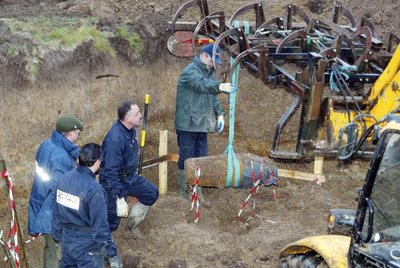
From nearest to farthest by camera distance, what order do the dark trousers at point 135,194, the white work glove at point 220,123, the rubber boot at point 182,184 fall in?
the dark trousers at point 135,194 < the white work glove at point 220,123 < the rubber boot at point 182,184

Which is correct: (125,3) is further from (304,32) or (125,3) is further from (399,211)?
(399,211)

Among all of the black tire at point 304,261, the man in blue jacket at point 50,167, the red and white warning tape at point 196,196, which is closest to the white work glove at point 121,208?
the man in blue jacket at point 50,167

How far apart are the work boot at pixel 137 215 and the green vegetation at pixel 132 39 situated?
3.37 metres

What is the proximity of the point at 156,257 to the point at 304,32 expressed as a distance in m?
3.25

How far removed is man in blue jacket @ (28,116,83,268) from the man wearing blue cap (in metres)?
2.24

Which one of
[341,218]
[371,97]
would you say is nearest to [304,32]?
[371,97]

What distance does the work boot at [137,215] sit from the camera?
7.12m

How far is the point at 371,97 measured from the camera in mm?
5902

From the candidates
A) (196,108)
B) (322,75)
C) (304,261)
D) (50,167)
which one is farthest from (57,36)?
(304,261)

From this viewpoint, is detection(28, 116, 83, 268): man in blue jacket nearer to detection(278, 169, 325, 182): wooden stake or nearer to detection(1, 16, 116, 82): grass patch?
detection(1, 16, 116, 82): grass patch

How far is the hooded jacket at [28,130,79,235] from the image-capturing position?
5637mm

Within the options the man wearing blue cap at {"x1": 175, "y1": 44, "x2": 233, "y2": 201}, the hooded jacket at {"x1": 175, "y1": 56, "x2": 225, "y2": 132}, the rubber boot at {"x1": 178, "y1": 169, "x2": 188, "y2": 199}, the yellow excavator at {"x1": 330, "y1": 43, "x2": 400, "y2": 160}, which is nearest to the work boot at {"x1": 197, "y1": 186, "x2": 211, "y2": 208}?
the man wearing blue cap at {"x1": 175, "y1": 44, "x2": 233, "y2": 201}

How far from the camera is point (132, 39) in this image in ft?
31.7

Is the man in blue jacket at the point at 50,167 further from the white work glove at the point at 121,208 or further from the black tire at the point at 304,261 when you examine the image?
the black tire at the point at 304,261
